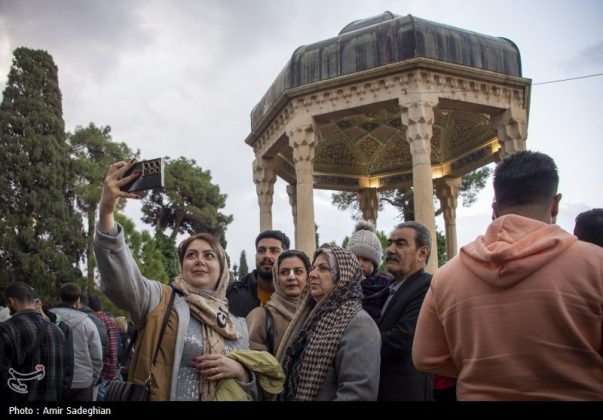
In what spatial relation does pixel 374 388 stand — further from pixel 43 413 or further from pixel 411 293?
pixel 43 413

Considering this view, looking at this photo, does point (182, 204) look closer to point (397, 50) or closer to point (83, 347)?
point (397, 50)

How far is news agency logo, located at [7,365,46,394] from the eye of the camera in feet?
12.2

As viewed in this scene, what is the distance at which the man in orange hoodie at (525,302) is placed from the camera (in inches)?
61.6

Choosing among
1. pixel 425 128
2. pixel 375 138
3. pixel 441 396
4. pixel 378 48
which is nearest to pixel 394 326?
pixel 441 396

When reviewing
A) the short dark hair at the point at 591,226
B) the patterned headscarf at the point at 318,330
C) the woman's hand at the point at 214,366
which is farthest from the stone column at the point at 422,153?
the woman's hand at the point at 214,366

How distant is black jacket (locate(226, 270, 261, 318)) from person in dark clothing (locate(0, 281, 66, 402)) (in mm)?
1463

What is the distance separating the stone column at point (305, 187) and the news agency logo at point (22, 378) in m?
7.62

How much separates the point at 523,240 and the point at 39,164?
21.0 metres

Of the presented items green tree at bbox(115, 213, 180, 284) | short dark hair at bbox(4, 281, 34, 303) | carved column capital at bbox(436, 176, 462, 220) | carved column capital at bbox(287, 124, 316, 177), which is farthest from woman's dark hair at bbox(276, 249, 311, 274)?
green tree at bbox(115, 213, 180, 284)

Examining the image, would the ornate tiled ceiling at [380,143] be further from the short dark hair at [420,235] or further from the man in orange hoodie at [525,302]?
the man in orange hoodie at [525,302]

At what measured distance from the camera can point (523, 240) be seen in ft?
5.55

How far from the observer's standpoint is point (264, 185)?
45.9 feet

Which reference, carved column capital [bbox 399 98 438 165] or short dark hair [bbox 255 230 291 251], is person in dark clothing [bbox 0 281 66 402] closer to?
short dark hair [bbox 255 230 291 251]

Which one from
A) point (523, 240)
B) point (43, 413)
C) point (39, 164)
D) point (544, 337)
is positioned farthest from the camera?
point (39, 164)
